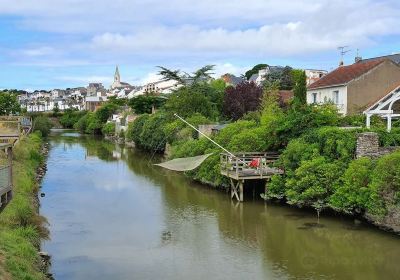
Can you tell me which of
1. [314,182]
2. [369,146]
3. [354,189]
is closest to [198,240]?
[314,182]

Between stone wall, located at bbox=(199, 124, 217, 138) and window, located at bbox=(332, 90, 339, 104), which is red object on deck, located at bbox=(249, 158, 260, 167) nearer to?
window, located at bbox=(332, 90, 339, 104)

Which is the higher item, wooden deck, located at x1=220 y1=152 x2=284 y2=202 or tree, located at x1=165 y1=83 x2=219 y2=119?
tree, located at x1=165 y1=83 x2=219 y2=119

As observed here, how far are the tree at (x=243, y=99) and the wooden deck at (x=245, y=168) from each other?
21888mm

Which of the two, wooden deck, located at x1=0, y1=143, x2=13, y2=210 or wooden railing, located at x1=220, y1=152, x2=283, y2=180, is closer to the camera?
wooden deck, located at x1=0, y1=143, x2=13, y2=210

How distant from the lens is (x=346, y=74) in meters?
38.3

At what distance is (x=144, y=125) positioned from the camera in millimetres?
60875

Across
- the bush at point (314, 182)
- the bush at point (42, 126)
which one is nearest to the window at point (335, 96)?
the bush at point (314, 182)

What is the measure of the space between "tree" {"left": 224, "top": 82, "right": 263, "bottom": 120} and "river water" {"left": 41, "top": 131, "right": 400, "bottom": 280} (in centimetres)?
2044

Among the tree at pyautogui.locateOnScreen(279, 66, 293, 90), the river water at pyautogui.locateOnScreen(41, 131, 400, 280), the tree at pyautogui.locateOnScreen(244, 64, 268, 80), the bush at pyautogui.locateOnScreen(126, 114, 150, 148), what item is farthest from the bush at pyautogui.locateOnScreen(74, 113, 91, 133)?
the river water at pyautogui.locateOnScreen(41, 131, 400, 280)

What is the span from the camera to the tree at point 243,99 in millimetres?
50625

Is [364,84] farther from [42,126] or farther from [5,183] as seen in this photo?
[42,126]

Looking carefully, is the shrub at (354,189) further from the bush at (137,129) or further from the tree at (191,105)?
the bush at (137,129)

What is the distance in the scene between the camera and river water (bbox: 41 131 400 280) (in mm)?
16516

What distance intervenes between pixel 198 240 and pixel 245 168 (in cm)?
790
